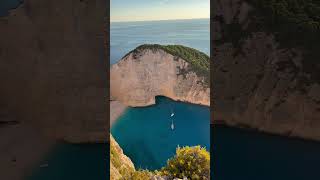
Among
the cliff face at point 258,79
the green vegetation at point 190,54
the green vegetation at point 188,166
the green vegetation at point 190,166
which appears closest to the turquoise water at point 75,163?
the cliff face at point 258,79

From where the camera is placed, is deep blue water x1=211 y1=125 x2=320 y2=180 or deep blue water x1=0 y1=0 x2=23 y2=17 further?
deep blue water x1=211 y1=125 x2=320 y2=180

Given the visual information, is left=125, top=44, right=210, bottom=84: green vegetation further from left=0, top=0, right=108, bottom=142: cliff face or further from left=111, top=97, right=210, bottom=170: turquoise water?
left=0, top=0, right=108, bottom=142: cliff face

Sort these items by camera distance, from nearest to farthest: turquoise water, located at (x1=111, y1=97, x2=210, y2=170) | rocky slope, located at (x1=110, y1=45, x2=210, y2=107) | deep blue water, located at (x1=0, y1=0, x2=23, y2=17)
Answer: deep blue water, located at (x1=0, y1=0, x2=23, y2=17) → turquoise water, located at (x1=111, y1=97, x2=210, y2=170) → rocky slope, located at (x1=110, y1=45, x2=210, y2=107)

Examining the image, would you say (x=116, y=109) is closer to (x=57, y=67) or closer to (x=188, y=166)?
(x=188, y=166)

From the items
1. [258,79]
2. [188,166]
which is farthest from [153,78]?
[258,79]

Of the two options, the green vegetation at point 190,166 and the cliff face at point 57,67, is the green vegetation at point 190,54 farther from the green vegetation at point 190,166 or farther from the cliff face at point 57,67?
the cliff face at point 57,67

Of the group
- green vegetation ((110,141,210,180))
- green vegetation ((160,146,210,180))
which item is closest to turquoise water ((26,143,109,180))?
green vegetation ((110,141,210,180))

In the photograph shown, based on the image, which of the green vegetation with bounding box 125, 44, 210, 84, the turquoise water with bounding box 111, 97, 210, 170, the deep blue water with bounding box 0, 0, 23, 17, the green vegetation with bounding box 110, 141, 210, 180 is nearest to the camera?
the deep blue water with bounding box 0, 0, 23, 17
